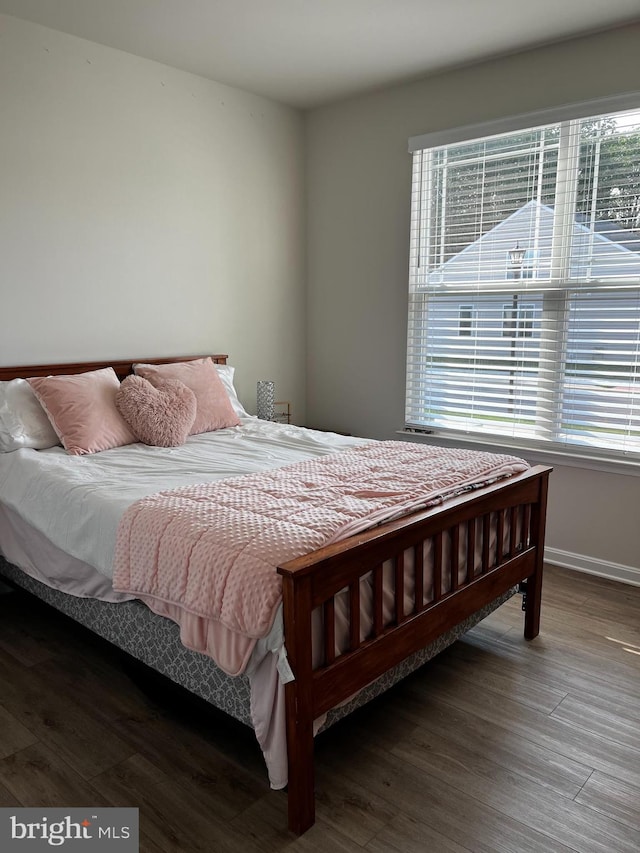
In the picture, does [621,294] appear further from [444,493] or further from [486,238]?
[444,493]

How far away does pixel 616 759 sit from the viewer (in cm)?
195

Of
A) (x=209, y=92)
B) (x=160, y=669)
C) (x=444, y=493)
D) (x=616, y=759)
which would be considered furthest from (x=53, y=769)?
(x=209, y=92)

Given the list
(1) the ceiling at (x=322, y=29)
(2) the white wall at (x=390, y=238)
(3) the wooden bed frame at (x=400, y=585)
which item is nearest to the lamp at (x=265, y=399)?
(2) the white wall at (x=390, y=238)

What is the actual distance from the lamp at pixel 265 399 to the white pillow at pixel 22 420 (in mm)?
1447

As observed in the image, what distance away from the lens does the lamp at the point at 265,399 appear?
4.11m

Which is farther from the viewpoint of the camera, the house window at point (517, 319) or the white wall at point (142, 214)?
the house window at point (517, 319)

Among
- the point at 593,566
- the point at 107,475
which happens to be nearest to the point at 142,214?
the point at 107,475

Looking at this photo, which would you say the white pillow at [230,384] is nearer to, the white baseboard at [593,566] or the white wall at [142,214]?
the white wall at [142,214]

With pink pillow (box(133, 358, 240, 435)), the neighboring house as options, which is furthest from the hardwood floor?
the neighboring house

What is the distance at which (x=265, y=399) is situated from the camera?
412 cm

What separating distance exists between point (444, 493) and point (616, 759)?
0.93 metres

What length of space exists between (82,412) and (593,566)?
262 cm

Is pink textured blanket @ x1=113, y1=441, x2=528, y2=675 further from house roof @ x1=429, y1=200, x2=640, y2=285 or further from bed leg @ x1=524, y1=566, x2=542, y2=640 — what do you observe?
house roof @ x1=429, y1=200, x2=640, y2=285

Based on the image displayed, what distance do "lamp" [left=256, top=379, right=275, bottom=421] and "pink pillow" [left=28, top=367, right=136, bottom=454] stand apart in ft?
3.90
